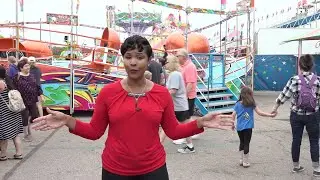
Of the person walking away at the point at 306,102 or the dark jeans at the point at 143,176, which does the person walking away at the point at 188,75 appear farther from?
the dark jeans at the point at 143,176

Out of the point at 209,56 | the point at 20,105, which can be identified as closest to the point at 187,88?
the point at 20,105

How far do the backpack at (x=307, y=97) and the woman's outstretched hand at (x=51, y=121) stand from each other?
370 centimetres

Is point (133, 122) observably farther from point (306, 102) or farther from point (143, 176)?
point (306, 102)

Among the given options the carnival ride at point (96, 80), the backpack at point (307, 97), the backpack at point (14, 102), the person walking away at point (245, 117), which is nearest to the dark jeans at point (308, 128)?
the backpack at point (307, 97)

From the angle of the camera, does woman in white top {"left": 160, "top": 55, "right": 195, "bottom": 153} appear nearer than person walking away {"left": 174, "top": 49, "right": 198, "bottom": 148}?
Yes

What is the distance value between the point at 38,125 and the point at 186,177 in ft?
10.9

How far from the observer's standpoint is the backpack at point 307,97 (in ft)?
17.5

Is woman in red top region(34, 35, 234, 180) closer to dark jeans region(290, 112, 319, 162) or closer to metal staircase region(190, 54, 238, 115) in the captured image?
dark jeans region(290, 112, 319, 162)

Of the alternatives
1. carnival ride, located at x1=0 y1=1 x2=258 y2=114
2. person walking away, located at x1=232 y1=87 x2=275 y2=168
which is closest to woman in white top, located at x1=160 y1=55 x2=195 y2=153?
person walking away, located at x1=232 y1=87 x2=275 y2=168

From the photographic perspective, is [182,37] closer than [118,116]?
No

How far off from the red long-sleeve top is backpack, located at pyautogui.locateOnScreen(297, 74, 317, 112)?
3.14m

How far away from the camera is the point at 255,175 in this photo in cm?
563

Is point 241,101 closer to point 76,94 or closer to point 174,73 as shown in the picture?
point 174,73

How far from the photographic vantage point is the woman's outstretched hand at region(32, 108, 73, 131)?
2564 mm
